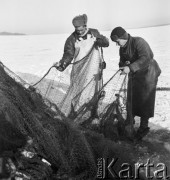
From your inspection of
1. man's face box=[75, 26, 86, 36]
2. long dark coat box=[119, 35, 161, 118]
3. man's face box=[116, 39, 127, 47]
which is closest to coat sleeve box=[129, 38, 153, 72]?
long dark coat box=[119, 35, 161, 118]

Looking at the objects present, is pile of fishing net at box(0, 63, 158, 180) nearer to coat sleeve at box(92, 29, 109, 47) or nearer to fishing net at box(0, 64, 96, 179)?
fishing net at box(0, 64, 96, 179)

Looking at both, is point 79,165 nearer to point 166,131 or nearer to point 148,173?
point 148,173

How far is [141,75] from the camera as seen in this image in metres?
5.22

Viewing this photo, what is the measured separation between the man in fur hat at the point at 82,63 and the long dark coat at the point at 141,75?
61 centimetres

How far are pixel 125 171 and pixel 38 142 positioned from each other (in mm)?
1227

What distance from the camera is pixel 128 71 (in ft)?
16.0

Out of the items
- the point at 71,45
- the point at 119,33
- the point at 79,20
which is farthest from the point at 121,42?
the point at 71,45

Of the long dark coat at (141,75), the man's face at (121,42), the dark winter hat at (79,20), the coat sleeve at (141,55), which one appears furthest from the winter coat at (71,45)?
the coat sleeve at (141,55)

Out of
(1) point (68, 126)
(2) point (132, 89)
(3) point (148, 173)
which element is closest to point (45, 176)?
(1) point (68, 126)

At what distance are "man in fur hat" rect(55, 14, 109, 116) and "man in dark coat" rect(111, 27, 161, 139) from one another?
0.61 m

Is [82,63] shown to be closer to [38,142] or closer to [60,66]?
[60,66]

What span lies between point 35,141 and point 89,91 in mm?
2296

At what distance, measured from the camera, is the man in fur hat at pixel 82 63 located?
555cm

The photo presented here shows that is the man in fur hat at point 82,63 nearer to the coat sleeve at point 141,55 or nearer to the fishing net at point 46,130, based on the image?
the coat sleeve at point 141,55
